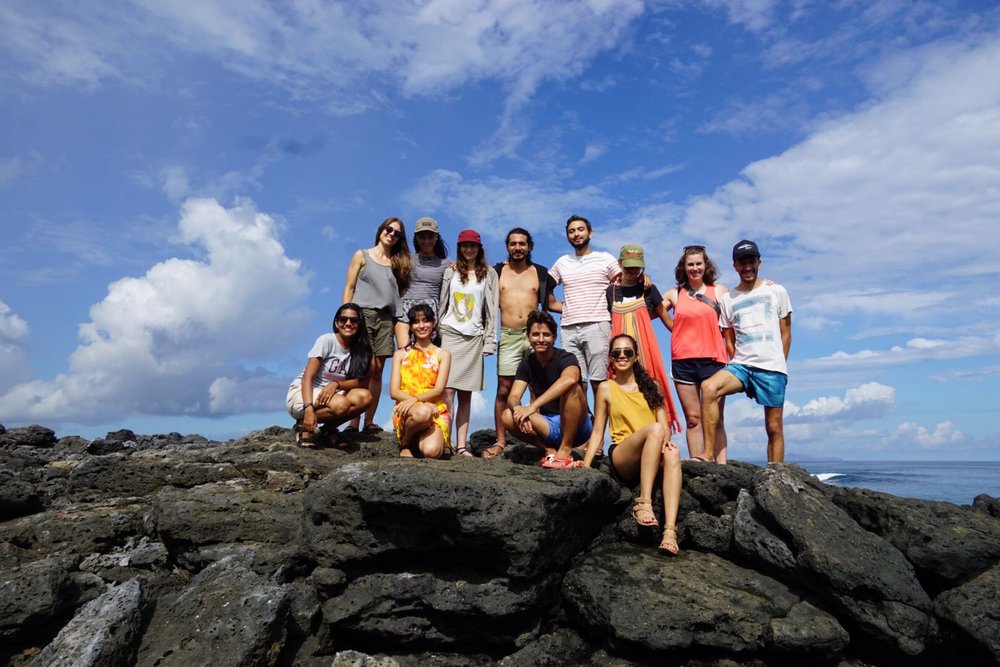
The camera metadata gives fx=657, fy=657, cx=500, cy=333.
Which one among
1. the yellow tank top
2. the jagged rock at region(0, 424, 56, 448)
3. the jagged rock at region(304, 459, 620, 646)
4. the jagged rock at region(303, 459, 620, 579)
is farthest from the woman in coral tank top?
the jagged rock at region(0, 424, 56, 448)

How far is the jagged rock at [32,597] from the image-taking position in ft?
19.7

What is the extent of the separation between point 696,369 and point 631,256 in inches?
71.2

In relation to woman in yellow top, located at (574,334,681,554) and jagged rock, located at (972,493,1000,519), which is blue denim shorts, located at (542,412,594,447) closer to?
woman in yellow top, located at (574,334,681,554)

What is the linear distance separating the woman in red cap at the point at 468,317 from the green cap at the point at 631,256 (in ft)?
6.21

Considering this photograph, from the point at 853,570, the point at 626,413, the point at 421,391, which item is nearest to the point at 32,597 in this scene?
the point at 421,391

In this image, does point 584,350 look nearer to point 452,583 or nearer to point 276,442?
point 452,583

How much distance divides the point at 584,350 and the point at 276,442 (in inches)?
190

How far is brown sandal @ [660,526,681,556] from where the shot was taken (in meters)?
7.02

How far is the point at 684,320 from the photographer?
9180 mm

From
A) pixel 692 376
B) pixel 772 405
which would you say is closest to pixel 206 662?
pixel 692 376

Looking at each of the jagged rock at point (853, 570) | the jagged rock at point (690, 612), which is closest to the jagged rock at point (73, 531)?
the jagged rock at point (690, 612)

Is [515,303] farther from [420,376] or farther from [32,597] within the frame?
[32,597]

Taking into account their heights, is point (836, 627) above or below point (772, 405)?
below

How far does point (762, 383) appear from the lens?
345 inches
